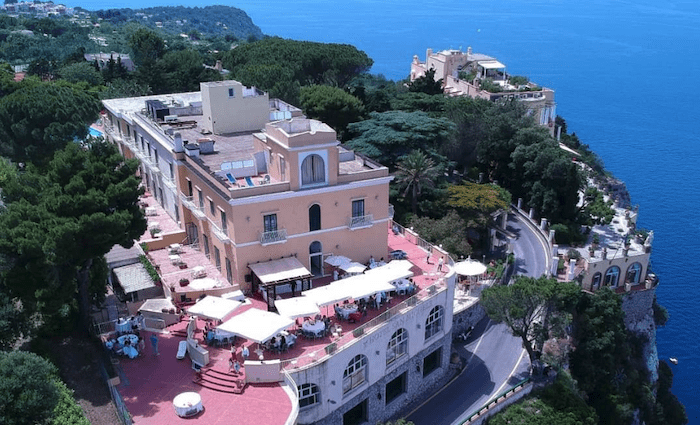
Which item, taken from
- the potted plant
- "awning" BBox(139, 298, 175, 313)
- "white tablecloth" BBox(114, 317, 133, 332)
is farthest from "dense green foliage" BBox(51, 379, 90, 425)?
the potted plant

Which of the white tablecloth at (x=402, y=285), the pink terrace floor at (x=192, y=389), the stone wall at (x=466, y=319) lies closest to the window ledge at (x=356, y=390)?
the pink terrace floor at (x=192, y=389)

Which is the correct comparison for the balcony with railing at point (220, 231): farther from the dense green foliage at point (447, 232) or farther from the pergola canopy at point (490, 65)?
the pergola canopy at point (490, 65)

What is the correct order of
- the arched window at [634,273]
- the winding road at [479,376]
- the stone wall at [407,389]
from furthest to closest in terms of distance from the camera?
the arched window at [634,273] → the winding road at [479,376] → the stone wall at [407,389]

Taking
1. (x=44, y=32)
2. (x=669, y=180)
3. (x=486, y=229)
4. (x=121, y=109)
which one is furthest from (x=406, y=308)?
(x=44, y=32)

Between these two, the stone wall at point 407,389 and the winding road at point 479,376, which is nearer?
the stone wall at point 407,389

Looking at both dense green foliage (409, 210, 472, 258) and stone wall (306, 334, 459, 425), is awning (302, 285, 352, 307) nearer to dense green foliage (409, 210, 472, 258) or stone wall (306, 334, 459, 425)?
stone wall (306, 334, 459, 425)

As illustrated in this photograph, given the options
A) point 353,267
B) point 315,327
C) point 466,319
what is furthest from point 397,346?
point 466,319

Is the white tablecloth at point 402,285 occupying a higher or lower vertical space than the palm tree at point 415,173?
lower
